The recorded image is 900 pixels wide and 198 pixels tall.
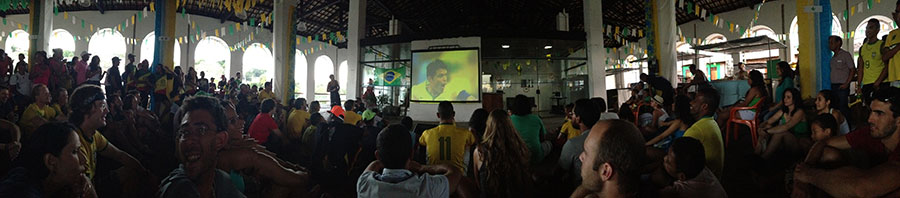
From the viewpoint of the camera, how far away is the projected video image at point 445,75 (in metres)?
9.30

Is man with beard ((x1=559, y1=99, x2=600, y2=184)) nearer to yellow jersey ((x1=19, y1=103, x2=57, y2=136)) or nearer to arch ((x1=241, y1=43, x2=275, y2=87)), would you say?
yellow jersey ((x1=19, y1=103, x2=57, y2=136))

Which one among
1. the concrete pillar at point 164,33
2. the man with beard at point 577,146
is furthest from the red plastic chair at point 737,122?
the concrete pillar at point 164,33

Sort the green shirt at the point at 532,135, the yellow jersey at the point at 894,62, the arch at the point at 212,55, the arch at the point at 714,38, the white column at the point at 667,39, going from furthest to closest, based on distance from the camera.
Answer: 1. the arch at the point at 212,55
2. the arch at the point at 714,38
3. the white column at the point at 667,39
4. the yellow jersey at the point at 894,62
5. the green shirt at the point at 532,135

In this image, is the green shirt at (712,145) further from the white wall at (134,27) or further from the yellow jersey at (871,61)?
the white wall at (134,27)

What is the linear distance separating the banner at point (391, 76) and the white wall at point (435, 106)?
0.75 metres

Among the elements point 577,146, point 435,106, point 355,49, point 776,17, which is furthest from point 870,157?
point 776,17

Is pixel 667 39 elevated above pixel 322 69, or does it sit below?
below

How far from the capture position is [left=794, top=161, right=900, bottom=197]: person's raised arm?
1.25 m

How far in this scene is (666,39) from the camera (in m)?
7.36

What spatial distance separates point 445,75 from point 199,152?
856 centimetres

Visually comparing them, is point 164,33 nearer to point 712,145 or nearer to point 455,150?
point 455,150

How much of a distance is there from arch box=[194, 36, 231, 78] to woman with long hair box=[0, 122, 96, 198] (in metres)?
15.7

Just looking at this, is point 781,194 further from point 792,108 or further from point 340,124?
point 340,124

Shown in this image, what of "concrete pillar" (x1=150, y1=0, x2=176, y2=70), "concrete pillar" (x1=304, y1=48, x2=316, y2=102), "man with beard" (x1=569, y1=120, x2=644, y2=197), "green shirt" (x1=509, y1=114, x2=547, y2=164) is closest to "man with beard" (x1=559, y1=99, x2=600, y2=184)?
"green shirt" (x1=509, y1=114, x2=547, y2=164)
